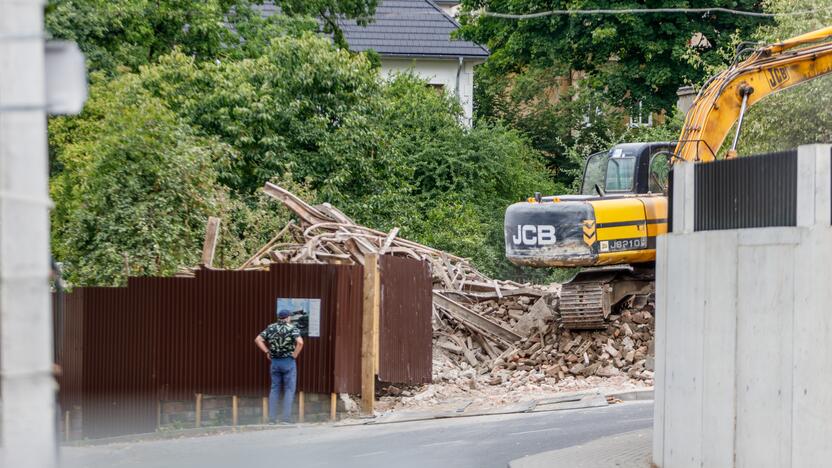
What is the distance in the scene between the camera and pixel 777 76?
18.9 meters

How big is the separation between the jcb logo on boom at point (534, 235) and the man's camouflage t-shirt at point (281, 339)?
5312 millimetres

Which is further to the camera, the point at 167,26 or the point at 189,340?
the point at 167,26

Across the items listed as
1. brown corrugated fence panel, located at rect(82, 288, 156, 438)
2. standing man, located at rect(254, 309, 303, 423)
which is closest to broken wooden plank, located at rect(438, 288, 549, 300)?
standing man, located at rect(254, 309, 303, 423)

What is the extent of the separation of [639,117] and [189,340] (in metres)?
28.4

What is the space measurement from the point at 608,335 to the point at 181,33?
17301mm

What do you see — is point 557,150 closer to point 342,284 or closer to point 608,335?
point 608,335

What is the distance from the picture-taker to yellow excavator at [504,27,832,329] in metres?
18.9

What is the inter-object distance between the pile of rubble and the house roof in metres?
21.2

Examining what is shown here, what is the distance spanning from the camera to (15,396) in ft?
13.7

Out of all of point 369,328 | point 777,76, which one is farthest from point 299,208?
point 777,76

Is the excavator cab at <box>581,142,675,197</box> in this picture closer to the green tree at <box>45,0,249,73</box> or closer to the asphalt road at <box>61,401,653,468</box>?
the asphalt road at <box>61,401,653,468</box>

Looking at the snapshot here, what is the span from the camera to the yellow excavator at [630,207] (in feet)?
61.9

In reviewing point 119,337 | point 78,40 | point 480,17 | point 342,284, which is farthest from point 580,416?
point 480,17

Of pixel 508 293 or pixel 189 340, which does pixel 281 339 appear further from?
pixel 508 293
